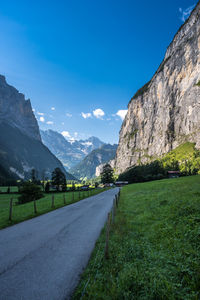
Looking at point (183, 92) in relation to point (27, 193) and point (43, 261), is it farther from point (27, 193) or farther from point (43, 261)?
point (43, 261)

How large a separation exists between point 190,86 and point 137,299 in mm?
208391

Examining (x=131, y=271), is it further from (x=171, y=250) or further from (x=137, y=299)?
(x=171, y=250)

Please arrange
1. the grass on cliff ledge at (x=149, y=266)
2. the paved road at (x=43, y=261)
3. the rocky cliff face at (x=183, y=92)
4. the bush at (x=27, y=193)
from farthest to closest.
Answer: the rocky cliff face at (x=183, y=92)
the bush at (x=27, y=193)
the paved road at (x=43, y=261)
the grass on cliff ledge at (x=149, y=266)

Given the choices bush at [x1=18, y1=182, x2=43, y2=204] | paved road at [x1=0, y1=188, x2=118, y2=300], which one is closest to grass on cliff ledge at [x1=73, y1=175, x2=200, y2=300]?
paved road at [x1=0, y1=188, x2=118, y2=300]

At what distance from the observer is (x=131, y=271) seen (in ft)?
14.6

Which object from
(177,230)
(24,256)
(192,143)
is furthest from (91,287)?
(192,143)

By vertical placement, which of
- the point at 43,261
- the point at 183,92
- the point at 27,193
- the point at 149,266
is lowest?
the point at 27,193

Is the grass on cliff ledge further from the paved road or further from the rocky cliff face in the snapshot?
the rocky cliff face

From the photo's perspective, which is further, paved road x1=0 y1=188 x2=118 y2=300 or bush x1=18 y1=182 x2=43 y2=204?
bush x1=18 y1=182 x2=43 y2=204

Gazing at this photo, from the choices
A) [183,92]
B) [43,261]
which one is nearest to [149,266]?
[43,261]

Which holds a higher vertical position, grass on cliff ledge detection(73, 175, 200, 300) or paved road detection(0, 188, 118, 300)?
grass on cliff ledge detection(73, 175, 200, 300)

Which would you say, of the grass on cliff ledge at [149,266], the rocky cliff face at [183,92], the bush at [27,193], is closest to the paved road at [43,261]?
the grass on cliff ledge at [149,266]

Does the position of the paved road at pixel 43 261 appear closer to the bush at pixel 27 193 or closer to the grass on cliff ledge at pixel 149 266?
the grass on cliff ledge at pixel 149 266

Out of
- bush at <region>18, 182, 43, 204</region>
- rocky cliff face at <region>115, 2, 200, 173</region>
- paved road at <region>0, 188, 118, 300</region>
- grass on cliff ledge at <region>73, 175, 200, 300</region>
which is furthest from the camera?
rocky cliff face at <region>115, 2, 200, 173</region>
